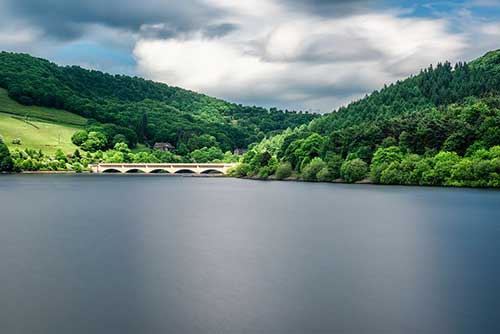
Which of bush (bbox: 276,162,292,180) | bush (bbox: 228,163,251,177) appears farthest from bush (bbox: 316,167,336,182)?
bush (bbox: 228,163,251,177)

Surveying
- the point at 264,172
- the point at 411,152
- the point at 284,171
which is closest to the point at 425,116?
the point at 411,152

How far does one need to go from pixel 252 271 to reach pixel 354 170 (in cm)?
8185

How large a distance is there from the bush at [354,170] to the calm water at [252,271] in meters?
49.7

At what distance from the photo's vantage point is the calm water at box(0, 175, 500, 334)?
23.4 meters

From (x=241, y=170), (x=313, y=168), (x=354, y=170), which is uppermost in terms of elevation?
(x=354, y=170)

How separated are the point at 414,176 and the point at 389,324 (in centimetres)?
8121

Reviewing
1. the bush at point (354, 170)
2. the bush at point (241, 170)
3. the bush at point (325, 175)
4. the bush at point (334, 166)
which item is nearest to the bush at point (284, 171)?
Answer: the bush at point (325, 175)

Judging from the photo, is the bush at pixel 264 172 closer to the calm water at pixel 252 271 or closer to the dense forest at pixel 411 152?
the dense forest at pixel 411 152

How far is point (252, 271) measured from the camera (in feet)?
106

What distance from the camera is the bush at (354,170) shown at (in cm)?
11175

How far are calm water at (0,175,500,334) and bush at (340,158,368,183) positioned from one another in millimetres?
49722

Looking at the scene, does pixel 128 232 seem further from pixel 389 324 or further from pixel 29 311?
pixel 389 324

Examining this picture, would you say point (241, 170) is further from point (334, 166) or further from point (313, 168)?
point (334, 166)

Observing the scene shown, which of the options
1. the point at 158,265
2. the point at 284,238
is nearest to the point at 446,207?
the point at 284,238
